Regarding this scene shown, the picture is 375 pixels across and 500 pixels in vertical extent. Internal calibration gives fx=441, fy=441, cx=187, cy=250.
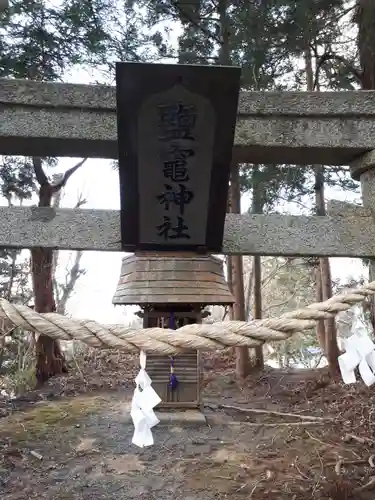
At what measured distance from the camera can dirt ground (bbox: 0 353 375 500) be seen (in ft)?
12.4

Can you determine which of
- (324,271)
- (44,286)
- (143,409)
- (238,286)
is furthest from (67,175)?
(143,409)

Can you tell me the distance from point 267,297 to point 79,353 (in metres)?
8.30

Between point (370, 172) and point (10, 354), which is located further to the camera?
point (10, 354)

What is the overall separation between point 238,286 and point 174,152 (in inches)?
A: 216

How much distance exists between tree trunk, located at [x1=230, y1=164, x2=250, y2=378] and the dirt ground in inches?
29.7

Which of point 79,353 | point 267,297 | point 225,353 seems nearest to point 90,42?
point 79,353

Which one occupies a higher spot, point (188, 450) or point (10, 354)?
point (10, 354)

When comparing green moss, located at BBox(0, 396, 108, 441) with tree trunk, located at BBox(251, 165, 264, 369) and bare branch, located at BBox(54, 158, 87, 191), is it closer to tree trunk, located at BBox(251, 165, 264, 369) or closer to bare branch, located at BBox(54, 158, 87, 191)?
tree trunk, located at BBox(251, 165, 264, 369)

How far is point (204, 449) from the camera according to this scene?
477cm

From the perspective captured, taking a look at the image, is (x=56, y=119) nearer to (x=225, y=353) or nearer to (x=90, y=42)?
(x=90, y=42)

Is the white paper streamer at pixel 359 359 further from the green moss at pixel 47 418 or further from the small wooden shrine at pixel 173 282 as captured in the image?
the green moss at pixel 47 418

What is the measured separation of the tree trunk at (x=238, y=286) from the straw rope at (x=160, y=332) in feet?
19.7

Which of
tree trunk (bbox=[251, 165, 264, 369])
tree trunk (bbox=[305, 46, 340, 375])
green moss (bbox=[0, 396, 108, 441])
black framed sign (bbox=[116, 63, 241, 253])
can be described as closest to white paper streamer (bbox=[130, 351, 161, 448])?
black framed sign (bbox=[116, 63, 241, 253])

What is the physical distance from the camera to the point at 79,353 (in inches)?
387
